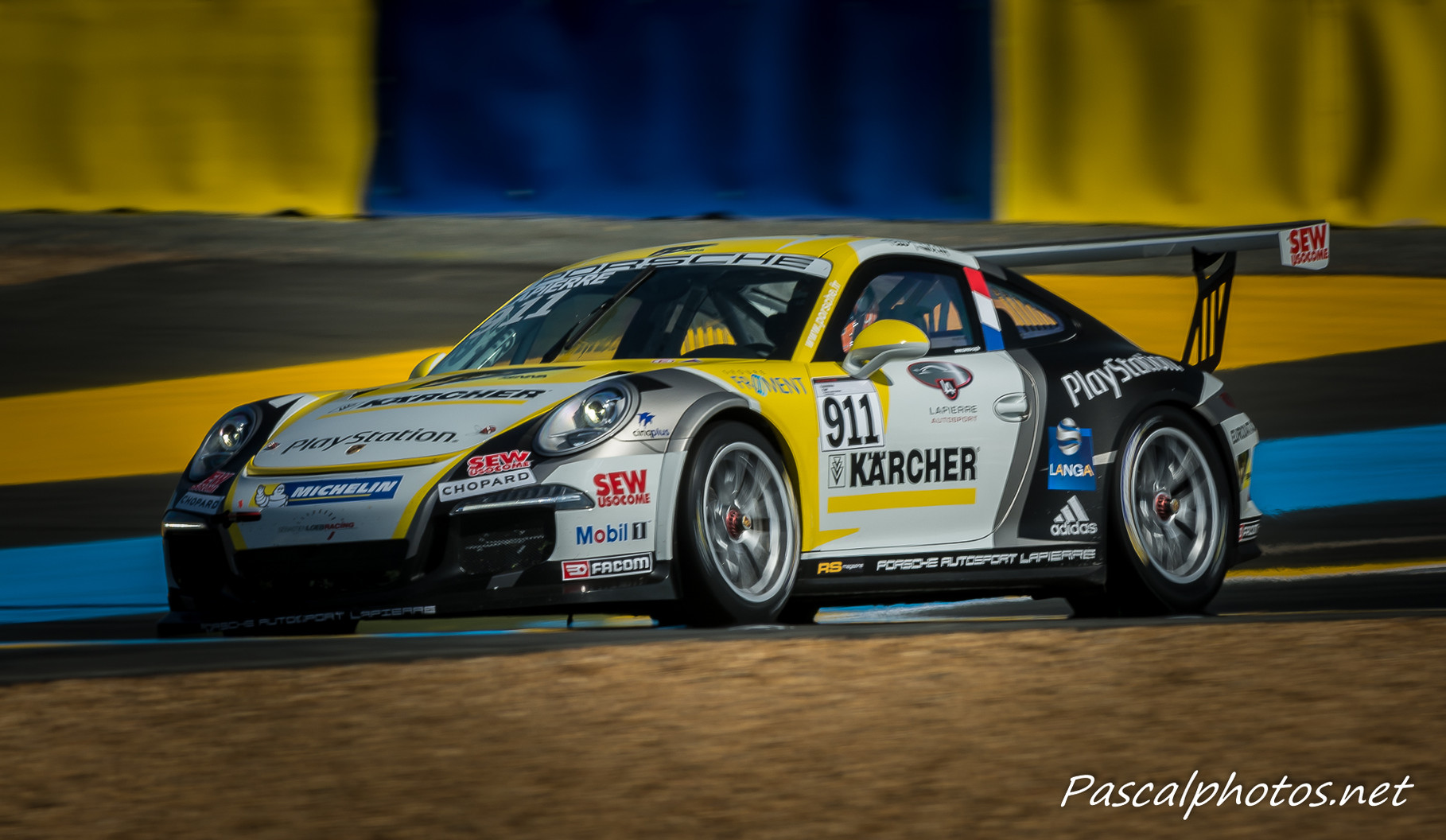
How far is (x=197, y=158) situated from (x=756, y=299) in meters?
8.37

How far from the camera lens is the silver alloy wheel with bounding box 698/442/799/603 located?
21.4 ft

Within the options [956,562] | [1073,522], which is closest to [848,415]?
[956,562]

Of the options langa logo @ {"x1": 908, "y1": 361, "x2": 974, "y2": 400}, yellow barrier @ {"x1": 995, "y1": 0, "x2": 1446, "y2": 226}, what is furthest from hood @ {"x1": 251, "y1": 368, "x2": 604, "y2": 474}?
yellow barrier @ {"x1": 995, "y1": 0, "x2": 1446, "y2": 226}

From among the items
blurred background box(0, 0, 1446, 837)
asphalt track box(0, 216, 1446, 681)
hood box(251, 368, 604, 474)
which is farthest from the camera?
blurred background box(0, 0, 1446, 837)

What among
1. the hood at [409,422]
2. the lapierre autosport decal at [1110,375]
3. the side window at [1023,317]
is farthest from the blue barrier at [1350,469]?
the hood at [409,422]

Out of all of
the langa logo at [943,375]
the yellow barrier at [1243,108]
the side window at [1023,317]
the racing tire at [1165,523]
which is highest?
the yellow barrier at [1243,108]

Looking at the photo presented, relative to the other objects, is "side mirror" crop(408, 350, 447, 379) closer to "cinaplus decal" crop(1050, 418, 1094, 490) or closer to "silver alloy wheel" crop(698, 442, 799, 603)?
"silver alloy wheel" crop(698, 442, 799, 603)

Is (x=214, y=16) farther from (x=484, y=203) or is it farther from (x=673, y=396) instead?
(x=673, y=396)

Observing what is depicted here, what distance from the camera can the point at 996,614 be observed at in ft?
28.9

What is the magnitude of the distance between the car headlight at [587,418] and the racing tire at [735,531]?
26 cm

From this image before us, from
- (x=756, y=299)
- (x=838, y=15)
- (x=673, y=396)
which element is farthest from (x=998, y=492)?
(x=838, y=15)

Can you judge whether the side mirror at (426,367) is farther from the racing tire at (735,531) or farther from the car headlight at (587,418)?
the racing tire at (735,531)

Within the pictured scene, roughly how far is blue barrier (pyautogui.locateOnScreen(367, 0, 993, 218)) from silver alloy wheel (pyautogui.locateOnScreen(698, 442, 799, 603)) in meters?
7.55

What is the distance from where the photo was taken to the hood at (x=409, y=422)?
20.9 feet
